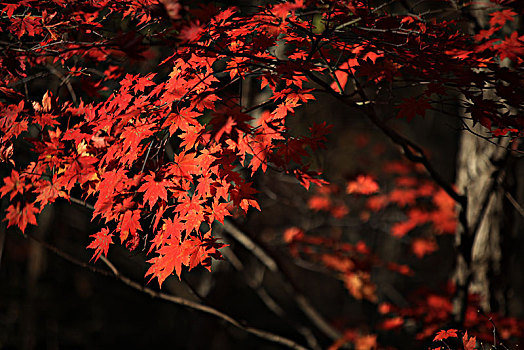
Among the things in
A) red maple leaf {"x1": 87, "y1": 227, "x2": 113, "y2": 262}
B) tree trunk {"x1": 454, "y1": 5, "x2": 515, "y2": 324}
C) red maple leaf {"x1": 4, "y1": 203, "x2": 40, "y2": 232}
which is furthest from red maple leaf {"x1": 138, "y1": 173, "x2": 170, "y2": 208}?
tree trunk {"x1": 454, "y1": 5, "x2": 515, "y2": 324}

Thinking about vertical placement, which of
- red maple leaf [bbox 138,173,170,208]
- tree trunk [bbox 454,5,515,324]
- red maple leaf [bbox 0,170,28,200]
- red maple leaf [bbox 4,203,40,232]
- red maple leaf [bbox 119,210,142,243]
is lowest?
tree trunk [bbox 454,5,515,324]

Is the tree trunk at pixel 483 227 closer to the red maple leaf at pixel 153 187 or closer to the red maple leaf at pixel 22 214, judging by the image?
the red maple leaf at pixel 153 187

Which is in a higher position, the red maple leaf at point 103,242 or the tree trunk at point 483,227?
the red maple leaf at point 103,242

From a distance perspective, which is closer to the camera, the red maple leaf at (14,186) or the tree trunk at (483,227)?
the red maple leaf at (14,186)

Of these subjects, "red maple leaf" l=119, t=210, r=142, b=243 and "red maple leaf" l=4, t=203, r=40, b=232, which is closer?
"red maple leaf" l=119, t=210, r=142, b=243

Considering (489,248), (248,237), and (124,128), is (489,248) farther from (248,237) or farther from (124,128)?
(124,128)

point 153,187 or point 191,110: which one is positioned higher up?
point 191,110

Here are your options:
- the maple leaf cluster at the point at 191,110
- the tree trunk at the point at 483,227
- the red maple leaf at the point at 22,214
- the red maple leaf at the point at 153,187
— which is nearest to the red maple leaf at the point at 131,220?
the maple leaf cluster at the point at 191,110

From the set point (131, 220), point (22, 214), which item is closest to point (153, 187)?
point (131, 220)

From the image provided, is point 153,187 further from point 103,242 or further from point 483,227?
point 483,227

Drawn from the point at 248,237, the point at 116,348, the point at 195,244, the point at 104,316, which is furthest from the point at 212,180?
the point at 104,316

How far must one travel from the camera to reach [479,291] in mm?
3664

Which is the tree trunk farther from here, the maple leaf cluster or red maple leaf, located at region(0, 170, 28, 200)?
red maple leaf, located at region(0, 170, 28, 200)

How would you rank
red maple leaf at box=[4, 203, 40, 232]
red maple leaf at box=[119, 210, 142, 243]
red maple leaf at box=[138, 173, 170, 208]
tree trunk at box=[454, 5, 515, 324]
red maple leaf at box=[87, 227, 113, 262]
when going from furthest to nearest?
tree trunk at box=[454, 5, 515, 324]
red maple leaf at box=[4, 203, 40, 232]
red maple leaf at box=[87, 227, 113, 262]
red maple leaf at box=[119, 210, 142, 243]
red maple leaf at box=[138, 173, 170, 208]
